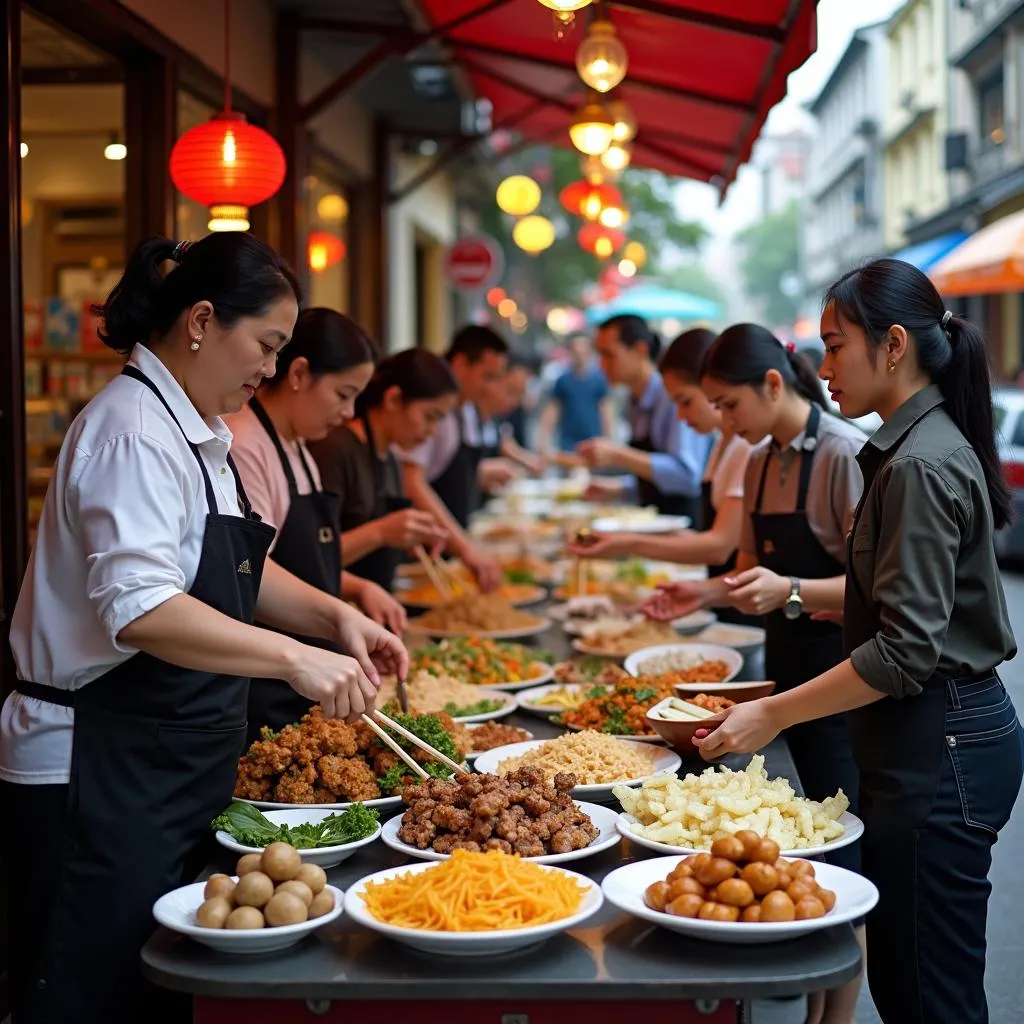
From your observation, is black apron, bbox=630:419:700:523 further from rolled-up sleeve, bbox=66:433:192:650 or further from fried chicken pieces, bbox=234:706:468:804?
rolled-up sleeve, bbox=66:433:192:650

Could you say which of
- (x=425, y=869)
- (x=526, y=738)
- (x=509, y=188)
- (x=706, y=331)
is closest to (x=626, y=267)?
(x=509, y=188)

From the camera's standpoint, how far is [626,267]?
1964 centimetres

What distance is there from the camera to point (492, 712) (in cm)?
395

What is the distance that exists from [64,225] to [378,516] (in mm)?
2616

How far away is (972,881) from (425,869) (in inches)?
47.3

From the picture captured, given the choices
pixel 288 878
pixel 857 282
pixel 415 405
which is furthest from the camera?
pixel 415 405

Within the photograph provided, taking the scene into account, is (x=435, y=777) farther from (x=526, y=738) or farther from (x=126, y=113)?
(x=126, y=113)

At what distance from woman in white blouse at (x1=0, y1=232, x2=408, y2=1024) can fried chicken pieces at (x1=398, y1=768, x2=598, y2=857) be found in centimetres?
27

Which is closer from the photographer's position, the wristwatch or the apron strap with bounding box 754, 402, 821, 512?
the wristwatch

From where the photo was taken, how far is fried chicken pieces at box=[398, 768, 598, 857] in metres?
2.57

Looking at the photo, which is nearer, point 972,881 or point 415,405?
point 972,881

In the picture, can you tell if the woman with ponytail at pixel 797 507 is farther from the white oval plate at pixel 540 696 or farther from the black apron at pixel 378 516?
the black apron at pixel 378 516

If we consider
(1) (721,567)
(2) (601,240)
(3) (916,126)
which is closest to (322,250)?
(2) (601,240)

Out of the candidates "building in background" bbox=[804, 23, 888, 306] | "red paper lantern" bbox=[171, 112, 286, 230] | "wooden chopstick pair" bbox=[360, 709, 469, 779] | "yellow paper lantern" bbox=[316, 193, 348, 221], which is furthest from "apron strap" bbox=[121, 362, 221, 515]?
"building in background" bbox=[804, 23, 888, 306]
